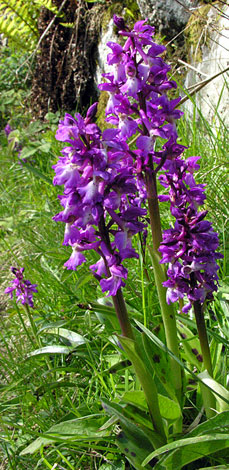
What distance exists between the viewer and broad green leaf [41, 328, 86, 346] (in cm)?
213

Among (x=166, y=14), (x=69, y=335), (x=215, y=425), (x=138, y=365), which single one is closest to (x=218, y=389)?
(x=215, y=425)

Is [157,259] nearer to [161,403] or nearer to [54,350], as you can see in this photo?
[161,403]

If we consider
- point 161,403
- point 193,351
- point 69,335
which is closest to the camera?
point 161,403

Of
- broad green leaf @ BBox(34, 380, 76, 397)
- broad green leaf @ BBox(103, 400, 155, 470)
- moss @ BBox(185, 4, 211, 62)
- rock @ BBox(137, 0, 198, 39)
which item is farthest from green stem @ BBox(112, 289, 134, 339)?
rock @ BBox(137, 0, 198, 39)

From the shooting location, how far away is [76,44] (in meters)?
5.60

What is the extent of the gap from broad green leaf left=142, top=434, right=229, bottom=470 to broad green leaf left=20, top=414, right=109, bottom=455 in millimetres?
224

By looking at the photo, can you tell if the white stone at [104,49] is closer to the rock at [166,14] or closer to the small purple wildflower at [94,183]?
the rock at [166,14]

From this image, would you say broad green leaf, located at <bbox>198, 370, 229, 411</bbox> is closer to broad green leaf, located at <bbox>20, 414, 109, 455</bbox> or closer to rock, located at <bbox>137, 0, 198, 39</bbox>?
broad green leaf, located at <bbox>20, 414, 109, 455</bbox>

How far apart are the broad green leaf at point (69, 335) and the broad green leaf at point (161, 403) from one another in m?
0.65

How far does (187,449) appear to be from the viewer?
52.7 inches

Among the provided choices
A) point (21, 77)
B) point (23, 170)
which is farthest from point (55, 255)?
point (21, 77)

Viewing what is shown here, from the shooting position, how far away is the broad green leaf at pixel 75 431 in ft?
4.88

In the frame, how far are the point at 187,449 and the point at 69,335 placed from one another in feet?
3.19

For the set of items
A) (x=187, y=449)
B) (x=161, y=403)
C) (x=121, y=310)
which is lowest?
(x=187, y=449)
